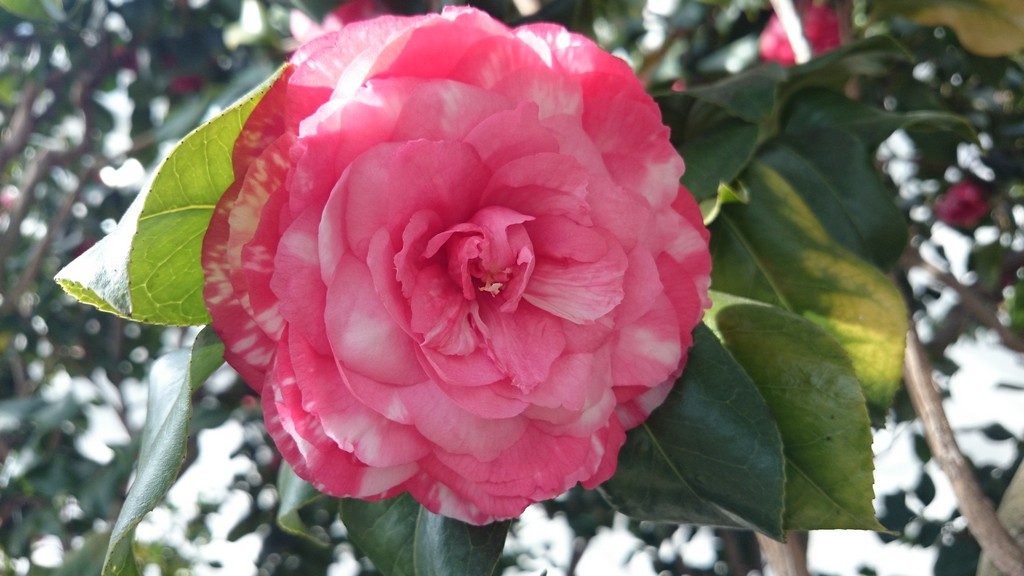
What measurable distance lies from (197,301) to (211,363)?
0.12 ft

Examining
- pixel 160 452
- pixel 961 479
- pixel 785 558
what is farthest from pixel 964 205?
pixel 160 452

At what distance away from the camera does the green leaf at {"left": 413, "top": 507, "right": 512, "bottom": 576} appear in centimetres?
40

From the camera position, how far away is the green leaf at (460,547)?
0.40 metres

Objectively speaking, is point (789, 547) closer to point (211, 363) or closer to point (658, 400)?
point (658, 400)

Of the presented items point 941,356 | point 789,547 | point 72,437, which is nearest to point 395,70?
point 789,547

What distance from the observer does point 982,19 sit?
0.81 meters

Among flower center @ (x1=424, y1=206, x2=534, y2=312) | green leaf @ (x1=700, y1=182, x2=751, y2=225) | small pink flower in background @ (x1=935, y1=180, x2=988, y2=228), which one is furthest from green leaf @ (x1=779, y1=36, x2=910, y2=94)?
small pink flower in background @ (x1=935, y1=180, x2=988, y2=228)

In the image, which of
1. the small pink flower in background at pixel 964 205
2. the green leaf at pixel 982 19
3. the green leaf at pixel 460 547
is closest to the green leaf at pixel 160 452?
the green leaf at pixel 460 547

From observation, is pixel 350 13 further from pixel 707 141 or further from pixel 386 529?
pixel 386 529

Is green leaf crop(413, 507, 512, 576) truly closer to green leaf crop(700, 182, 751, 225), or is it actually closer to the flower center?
the flower center

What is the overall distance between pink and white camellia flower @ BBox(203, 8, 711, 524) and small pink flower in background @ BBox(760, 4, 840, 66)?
750 millimetres

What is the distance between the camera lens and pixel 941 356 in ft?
5.08

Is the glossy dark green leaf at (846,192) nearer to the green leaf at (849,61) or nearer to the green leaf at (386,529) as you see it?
the green leaf at (849,61)

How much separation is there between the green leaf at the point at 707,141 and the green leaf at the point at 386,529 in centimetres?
27
